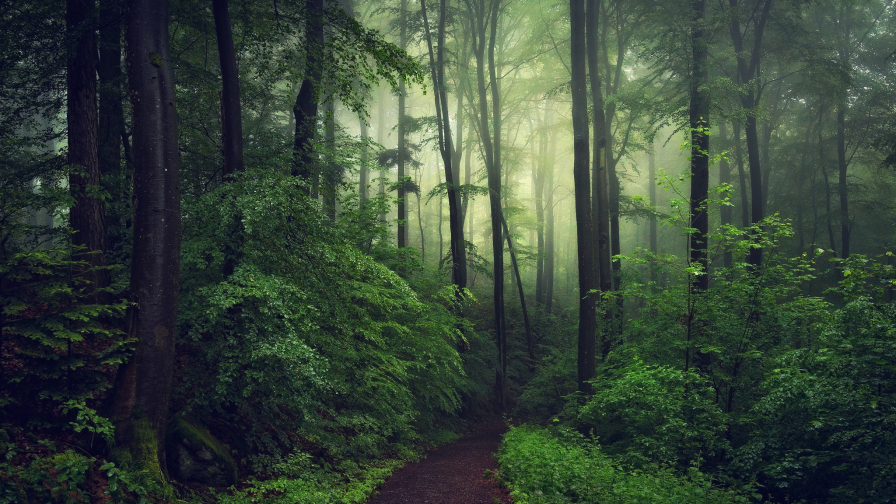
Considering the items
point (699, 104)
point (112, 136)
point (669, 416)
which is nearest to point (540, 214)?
point (699, 104)

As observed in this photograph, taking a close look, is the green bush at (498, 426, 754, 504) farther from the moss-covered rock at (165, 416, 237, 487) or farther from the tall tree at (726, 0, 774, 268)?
the tall tree at (726, 0, 774, 268)

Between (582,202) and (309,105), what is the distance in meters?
6.85

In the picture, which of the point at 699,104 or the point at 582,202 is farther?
the point at 699,104

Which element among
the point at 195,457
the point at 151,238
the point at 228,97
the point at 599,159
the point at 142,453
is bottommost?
A: the point at 195,457

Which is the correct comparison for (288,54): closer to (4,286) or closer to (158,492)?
(4,286)

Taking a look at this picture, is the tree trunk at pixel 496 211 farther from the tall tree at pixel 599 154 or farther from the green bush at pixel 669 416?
the green bush at pixel 669 416

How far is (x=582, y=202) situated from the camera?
33.9 ft

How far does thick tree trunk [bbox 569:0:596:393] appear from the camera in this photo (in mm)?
10211

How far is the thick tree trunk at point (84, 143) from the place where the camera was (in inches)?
279

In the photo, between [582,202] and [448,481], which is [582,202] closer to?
[582,202]

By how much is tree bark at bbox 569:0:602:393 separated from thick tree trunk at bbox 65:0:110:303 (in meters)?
9.39

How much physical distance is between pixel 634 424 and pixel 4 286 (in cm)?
A: 929

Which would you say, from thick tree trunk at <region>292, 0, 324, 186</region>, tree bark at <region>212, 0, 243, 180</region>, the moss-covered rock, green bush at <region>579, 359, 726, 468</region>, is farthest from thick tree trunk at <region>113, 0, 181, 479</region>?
green bush at <region>579, 359, 726, 468</region>

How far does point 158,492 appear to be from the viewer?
460 centimetres
